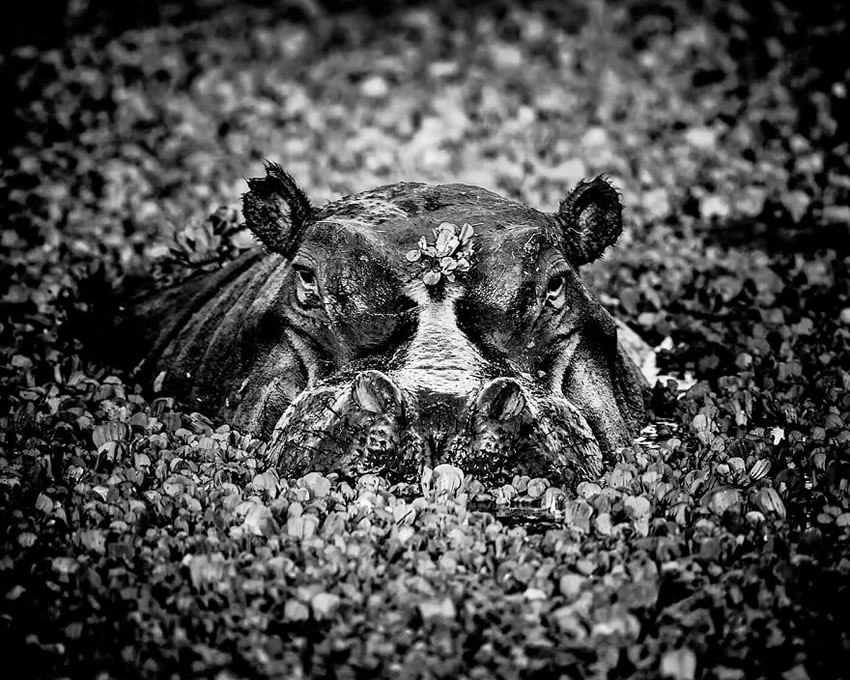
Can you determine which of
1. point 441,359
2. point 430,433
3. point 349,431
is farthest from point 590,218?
point 349,431

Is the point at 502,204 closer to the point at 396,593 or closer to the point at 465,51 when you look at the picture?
the point at 396,593

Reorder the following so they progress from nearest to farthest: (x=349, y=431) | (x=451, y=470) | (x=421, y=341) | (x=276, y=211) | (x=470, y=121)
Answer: (x=451, y=470)
(x=349, y=431)
(x=421, y=341)
(x=276, y=211)
(x=470, y=121)

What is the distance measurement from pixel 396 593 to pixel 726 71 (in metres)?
14.8

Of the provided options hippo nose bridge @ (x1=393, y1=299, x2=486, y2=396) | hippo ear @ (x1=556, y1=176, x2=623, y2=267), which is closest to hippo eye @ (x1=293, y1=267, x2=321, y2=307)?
hippo nose bridge @ (x1=393, y1=299, x2=486, y2=396)

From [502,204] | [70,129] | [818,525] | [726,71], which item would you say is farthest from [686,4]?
[818,525]

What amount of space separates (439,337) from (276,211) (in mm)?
1622

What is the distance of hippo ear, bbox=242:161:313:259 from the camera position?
7.63 metres

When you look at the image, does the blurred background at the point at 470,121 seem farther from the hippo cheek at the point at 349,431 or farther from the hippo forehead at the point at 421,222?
the hippo cheek at the point at 349,431

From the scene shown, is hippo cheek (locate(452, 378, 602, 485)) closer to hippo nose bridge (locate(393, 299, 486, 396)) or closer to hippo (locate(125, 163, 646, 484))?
hippo (locate(125, 163, 646, 484))

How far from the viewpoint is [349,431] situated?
6.15m

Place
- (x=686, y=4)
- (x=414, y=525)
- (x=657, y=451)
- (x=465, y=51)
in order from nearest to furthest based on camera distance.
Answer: (x=414, y=525) → (x=657, y=451) → (x=465, y=51) → (x=686, y=4)

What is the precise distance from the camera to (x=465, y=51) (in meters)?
20.3

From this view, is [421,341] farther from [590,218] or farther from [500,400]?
[590,218]

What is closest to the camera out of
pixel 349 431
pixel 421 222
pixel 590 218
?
pixel 349 431
